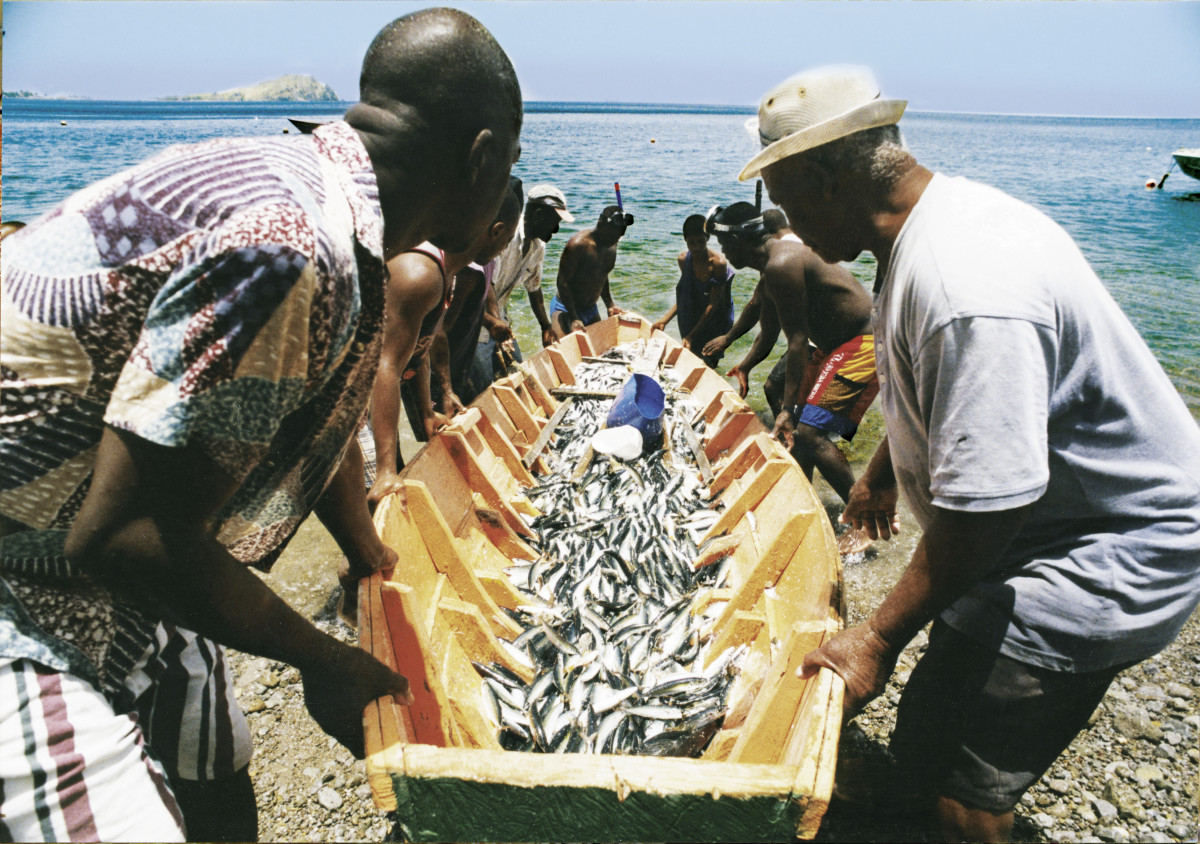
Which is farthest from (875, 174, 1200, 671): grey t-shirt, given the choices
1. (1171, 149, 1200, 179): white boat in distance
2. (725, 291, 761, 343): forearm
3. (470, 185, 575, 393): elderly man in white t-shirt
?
(1171, 149, 1200, 179): white boat in distance

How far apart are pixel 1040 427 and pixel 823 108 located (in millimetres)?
1264

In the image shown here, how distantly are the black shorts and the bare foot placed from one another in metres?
3.84

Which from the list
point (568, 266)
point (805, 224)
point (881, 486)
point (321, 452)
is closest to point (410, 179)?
point (321, 452)

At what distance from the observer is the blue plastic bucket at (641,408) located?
6285 mm

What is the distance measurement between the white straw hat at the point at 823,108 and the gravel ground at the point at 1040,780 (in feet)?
A: 11.4

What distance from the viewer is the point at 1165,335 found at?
15.6m

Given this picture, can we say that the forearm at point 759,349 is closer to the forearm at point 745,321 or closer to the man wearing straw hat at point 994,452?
the forearm at point 745,321

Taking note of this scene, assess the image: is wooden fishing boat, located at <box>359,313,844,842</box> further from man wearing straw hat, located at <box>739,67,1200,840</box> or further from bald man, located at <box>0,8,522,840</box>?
bald man, located at <box>0,8,522,840</box>

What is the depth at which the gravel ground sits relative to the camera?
374 cm

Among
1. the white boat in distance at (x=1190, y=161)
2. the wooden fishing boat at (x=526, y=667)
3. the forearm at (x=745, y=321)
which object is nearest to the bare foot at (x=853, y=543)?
the wooden fishing boat at (x=526, y=667)

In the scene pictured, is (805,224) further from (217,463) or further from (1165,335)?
(1165,335)

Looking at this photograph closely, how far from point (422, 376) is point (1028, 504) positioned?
14.7ft

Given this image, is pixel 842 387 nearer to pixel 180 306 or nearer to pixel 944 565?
→ pixel 944 565

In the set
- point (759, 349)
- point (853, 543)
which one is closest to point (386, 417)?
point (853, 543)
